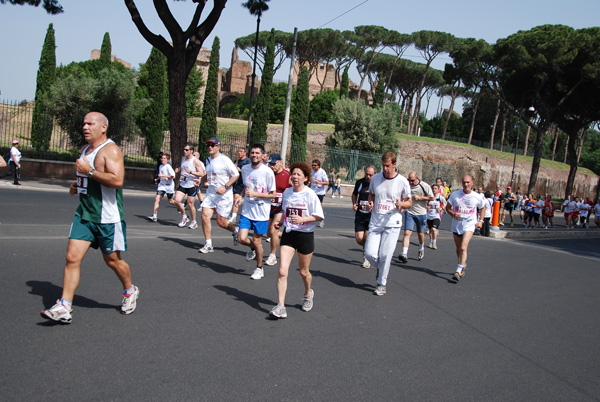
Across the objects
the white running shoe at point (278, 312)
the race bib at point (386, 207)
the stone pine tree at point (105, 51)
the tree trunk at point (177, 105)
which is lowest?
the white running shoe at point (278, 312)

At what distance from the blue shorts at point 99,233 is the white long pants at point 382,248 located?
358cm

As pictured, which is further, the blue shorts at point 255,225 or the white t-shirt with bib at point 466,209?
the white t-shirt with bib at point 466,209

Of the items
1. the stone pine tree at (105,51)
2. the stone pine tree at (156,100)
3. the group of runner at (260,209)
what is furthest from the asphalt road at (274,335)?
the stone pine tree at (105,51)

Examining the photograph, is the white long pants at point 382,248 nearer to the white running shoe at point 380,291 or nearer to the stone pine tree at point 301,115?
the white running shoe at point 380,291

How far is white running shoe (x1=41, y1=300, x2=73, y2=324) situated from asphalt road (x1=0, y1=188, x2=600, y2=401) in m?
0.09

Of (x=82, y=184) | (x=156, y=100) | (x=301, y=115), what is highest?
(x=301, y=115)

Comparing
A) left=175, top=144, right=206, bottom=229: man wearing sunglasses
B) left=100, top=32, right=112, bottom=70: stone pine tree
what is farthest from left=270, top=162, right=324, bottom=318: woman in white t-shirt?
left=100, top=32, right=112, bottom=70: stone pine tree

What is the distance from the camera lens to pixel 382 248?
22.3 feet

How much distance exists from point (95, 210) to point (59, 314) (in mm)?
934

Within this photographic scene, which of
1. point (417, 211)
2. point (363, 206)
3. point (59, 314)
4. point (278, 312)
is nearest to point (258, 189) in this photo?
point (363, 206)

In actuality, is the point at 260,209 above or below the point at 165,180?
above

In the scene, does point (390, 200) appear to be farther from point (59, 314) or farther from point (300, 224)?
point (59, 314)

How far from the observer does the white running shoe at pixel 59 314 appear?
13.5ft

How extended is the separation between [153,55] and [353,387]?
35.4 m
